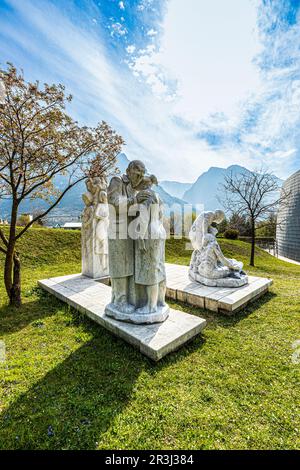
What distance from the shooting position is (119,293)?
11.5 ft

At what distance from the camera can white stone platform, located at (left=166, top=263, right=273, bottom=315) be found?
14.4 ft

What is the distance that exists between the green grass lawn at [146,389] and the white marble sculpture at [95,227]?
229cm

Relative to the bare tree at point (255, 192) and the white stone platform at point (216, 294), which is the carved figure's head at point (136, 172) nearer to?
the white stone platform at point (216, 294)

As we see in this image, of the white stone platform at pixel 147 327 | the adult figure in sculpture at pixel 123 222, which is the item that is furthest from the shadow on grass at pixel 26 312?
the adult figure in sculpture at pixel 123 222

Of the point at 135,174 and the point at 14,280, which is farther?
the point at 14,280

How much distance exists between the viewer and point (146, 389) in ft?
7.75

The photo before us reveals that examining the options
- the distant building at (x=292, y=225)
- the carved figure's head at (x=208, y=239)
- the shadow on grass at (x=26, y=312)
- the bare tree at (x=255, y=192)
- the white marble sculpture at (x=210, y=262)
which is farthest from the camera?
the distant building at (x=292, y=225)

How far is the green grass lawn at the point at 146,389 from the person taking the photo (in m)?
1.84

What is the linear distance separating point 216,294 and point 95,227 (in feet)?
12.1

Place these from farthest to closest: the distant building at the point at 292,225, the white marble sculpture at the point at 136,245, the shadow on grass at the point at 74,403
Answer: the distant building at the point at 292,225 → the white marble sculpture at the point at 136,245 → the shadow on grass at the point at 74,403

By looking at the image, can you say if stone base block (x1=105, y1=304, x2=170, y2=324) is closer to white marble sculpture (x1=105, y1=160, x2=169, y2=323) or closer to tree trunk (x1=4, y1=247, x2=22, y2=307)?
white marble sculpture (x1=105, y1=160, x2=169, y2=323)

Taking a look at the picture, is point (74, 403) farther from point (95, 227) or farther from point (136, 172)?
point (95, 227)

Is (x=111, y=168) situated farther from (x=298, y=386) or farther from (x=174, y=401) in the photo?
(x=298, y=386)

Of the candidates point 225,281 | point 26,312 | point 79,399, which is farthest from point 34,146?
point 225,281
